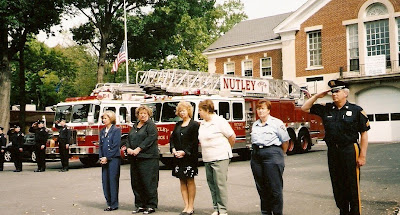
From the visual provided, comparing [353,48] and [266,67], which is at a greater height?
[353,48]

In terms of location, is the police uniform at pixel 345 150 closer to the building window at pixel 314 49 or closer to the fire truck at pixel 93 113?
the fire truck at pixel 93 113

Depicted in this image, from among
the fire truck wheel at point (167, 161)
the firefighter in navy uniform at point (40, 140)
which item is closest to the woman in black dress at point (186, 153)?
the fire truck wheel at point (167, 161)

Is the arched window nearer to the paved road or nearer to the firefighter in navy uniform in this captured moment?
the paved road

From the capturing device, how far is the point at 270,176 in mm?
6531

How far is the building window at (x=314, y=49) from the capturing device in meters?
31.7

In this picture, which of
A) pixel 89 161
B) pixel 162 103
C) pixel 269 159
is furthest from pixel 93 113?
pixel 269 159

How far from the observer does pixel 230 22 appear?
5712 centimetres

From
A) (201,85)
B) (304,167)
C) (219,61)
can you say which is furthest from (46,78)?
(304,167)

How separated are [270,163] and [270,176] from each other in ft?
0.59

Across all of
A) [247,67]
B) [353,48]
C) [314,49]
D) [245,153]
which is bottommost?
[245,153]

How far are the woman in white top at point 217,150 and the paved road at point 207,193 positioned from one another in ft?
2.41

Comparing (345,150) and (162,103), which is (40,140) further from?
(345,150)

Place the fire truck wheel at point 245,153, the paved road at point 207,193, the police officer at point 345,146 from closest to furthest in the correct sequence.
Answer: the police officer at point 345,146 → the paved road at point 207,193 → the fire truck wheel at point 245,153

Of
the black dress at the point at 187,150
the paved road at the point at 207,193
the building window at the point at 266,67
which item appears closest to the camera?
the black dress at the point at 187,150
